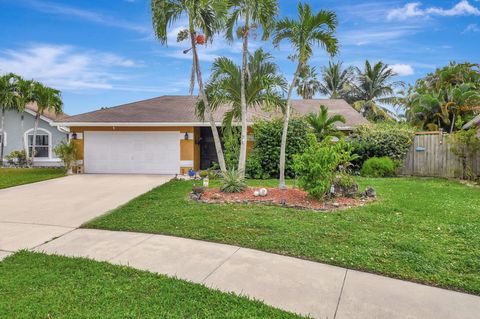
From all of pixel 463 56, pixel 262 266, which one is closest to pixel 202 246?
pixel 262 266

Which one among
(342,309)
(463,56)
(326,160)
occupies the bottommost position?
(342,309)

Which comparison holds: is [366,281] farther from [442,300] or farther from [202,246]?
[202,246]

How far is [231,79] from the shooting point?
9398 millimetres

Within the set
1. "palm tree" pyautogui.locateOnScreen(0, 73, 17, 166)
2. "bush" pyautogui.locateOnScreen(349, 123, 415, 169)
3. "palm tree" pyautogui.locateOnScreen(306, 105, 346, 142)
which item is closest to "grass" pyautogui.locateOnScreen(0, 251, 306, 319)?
"palm tree" pyautogui.locateOnScreen(306, 105, 346, 142)

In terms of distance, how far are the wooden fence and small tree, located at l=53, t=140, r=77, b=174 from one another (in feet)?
48.8

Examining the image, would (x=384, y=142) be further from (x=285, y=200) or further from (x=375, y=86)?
(x=375, y=86)

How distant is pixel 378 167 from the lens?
13094 millimetres

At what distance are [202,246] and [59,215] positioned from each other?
12.9 ft

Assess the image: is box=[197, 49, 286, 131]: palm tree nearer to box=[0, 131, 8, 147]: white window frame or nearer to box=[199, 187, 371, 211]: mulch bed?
box=[199, 187, 371, 211]: mulch bed

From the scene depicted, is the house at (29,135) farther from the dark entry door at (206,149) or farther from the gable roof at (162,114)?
the dark entry door at (206,149)

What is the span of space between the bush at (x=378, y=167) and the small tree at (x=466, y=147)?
7.40 ft

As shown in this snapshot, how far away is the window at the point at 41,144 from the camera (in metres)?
20.3

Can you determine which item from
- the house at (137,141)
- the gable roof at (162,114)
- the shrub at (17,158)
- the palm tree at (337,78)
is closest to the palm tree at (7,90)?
the shrub at (17,158)

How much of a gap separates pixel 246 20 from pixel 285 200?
5261mm
